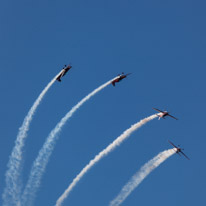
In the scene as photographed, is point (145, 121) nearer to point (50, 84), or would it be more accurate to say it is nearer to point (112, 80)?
point (112, 80)

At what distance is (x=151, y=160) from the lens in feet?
324

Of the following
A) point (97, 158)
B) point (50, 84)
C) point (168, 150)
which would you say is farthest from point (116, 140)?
point (50, 84)

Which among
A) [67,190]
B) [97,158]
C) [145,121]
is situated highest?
[145,121]

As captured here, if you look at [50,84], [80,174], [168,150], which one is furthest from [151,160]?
[50,84]

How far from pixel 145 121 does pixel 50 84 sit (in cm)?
2120

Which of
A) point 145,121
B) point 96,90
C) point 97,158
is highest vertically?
point 96,90

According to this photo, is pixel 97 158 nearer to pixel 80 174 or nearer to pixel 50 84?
pixel 80 174

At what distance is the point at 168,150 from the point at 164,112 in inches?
312

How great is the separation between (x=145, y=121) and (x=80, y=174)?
57.5ft

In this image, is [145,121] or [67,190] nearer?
[67,190]

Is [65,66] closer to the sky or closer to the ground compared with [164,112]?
closer to the sky

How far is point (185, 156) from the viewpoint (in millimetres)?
100125

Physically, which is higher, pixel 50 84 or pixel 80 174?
pixel 50 84

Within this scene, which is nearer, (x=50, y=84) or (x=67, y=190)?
(x=67, y=190)
